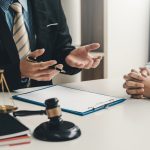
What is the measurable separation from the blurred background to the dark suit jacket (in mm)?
330

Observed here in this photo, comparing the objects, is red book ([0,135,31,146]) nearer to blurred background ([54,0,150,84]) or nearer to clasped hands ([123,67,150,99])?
clasped hands ([123,67,150,99])

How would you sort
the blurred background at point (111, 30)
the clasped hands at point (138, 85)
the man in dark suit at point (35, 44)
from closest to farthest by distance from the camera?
1. the clasped hands at point (138, 85)
2. the man in dark suit at point (35, 44)
3. the blurred background at point (111, 30)

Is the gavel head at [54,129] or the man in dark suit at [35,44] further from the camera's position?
the man in dark suit at [35,44]

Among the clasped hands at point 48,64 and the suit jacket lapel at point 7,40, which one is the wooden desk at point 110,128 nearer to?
the clasped hands at point 48,64

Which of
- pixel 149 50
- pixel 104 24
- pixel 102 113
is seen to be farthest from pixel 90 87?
pixel 149 50

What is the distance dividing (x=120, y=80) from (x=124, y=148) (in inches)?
31.9

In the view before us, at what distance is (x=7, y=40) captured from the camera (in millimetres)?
1576

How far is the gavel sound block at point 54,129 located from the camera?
778 millimetres

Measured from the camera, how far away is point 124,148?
75cm

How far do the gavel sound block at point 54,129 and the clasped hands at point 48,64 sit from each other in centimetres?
44

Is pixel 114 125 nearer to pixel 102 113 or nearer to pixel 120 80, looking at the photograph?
pixel 102 113

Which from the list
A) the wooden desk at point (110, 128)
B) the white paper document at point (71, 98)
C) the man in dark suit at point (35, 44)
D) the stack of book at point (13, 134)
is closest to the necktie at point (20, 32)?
the man in dark suit at point (35, 44)

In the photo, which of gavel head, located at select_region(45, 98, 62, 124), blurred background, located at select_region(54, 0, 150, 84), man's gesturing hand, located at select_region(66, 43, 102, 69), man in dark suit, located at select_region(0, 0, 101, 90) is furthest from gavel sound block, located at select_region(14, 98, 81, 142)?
blurred background, located at select_region(54, 0, 150, 84)

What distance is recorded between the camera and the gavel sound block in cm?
78
